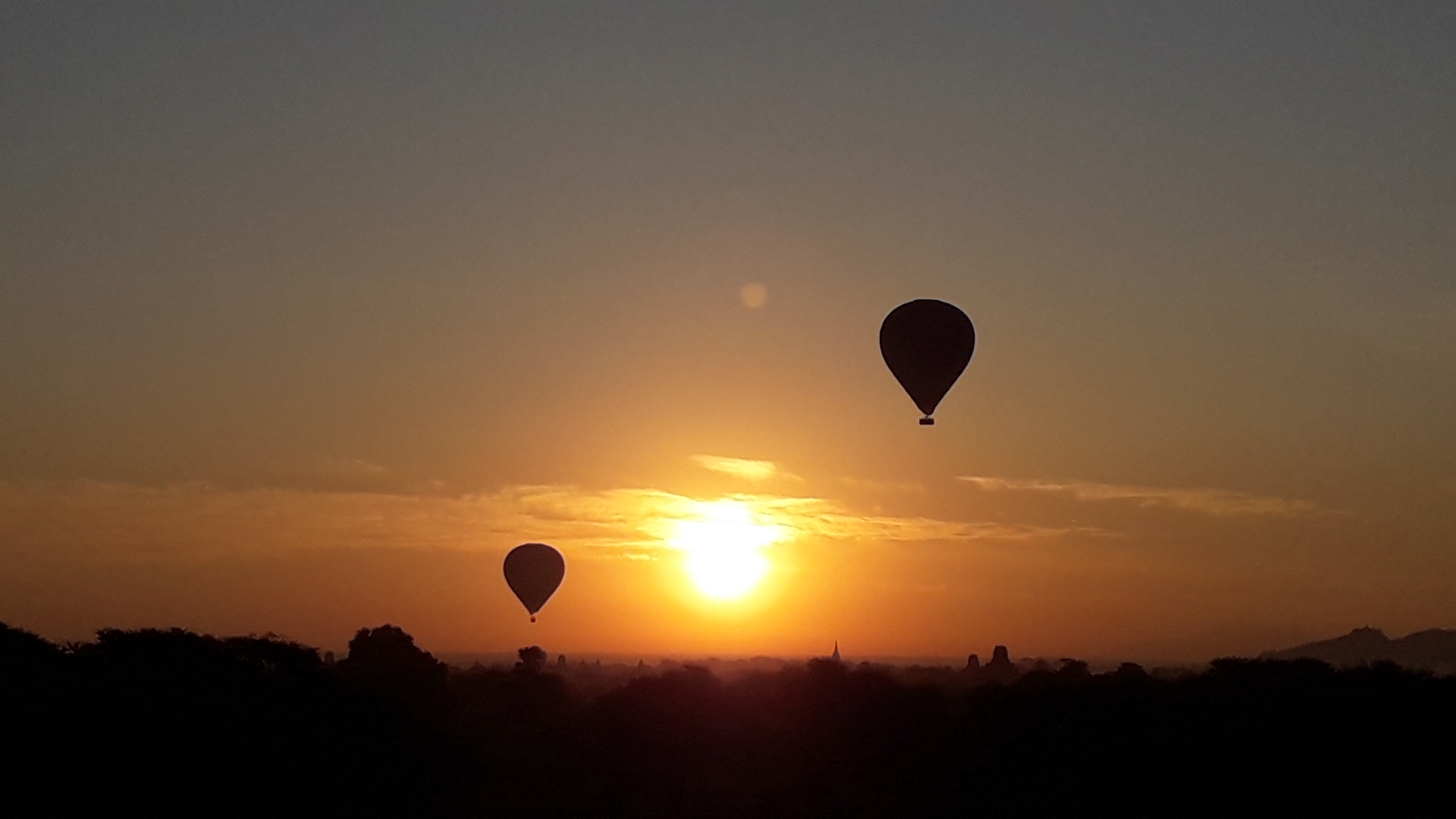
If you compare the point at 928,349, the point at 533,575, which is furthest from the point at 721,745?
the point at 533,575

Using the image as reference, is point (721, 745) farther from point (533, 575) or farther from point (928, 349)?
point (533, 575)

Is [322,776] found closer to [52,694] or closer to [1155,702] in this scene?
[52,694]

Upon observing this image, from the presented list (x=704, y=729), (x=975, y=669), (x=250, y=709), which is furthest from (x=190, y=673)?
(x=975, y=669)

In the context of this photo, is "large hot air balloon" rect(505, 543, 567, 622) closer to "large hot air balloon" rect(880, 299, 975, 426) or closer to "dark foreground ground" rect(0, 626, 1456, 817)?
"dark foreground ground" rect(0, 626, 1456, 817)

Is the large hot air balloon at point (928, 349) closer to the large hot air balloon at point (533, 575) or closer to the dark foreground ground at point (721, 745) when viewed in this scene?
the dark foreground ground at point (721, 745)

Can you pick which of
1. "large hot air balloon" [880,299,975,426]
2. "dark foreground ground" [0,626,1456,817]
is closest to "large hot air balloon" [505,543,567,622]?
"dark foreground ground" [0,626,1456,817]

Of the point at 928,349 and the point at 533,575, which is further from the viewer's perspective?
the point at 533,575

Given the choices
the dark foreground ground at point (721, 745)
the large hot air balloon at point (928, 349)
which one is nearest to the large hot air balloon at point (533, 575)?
the dark foreground ground at point (721, 745)
